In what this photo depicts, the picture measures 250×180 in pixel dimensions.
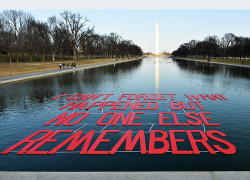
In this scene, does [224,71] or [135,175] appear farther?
[224,71]

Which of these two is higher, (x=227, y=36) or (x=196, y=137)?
(x=227, y=36)

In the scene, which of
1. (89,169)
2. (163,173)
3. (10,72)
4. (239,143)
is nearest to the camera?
(163,173)

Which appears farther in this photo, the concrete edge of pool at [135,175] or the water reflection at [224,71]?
the water reflection at [224,71]

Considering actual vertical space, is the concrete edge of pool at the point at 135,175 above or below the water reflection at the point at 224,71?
below

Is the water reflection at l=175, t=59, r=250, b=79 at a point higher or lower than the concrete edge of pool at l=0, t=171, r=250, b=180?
higher

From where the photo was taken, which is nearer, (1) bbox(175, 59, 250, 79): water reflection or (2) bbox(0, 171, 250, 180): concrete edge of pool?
(2) bbox(0, 171, 250, 180): concrete edge of pool

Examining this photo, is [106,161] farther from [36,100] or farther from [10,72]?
[10,72]

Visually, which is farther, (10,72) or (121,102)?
(10,72)

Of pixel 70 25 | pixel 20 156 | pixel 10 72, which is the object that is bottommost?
pixel 20 156

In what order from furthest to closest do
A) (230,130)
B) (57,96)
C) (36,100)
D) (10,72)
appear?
(10,72) < (57,96) < (36,100) < (230,130)

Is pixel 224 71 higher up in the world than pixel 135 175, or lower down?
higher up

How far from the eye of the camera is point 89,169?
5902 mm

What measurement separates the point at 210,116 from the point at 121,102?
6.42 m

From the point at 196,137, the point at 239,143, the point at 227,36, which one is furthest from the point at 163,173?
the point at 227,36
